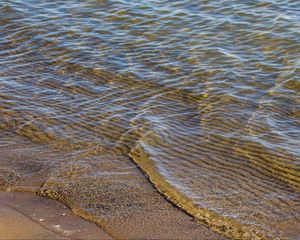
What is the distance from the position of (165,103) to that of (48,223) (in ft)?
Answer: 11.0

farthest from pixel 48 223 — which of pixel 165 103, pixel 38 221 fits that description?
pixel 165 103

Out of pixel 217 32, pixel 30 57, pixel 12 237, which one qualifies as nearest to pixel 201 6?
pixel 217 32

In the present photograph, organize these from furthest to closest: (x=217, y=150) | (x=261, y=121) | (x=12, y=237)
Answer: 1. (x=261, y=121)
2. (x=217, y=150)
3. (x=12, y=237)

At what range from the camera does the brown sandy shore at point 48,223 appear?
541 cm

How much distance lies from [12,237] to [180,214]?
1628mm

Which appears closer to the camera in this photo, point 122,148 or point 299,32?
point 122,148

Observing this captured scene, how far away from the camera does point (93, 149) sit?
7234mm

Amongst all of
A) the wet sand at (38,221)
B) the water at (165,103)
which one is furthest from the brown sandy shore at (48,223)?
the water at (165,103)

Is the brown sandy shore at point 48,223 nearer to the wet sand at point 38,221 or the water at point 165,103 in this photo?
the wet sand at point 38,221

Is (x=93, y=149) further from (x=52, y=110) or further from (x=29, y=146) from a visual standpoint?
Answer: (x=52, y=110)

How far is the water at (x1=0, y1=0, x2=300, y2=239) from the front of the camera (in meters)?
6.37

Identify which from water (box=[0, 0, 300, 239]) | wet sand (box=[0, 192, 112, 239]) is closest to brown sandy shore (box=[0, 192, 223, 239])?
wet sand (box=[0, 192, 112, 239])

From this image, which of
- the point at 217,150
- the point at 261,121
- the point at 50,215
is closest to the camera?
the point at 50,215

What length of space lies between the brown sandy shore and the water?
0.20 m
